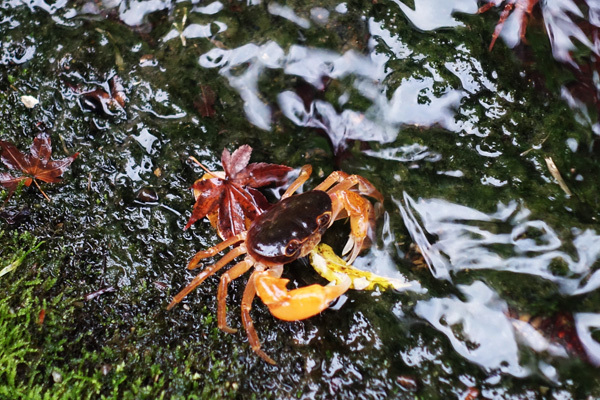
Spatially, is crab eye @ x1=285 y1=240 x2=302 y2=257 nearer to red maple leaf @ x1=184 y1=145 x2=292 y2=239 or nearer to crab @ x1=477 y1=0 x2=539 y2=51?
red maple leaf @ x1=184 y1=145 x2=292 y2=239

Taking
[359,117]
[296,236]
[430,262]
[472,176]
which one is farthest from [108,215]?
[472,176]

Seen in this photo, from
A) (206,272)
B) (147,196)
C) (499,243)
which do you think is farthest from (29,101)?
(499,243)

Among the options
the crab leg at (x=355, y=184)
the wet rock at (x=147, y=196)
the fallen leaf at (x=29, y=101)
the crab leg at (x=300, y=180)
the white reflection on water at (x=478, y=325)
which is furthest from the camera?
the fallen leaf at (x=29, y=101)

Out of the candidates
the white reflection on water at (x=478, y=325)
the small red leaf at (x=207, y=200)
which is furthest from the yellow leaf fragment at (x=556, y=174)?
the small red leaf at (x=207, y=200)

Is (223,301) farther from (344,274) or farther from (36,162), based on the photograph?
(36,162)

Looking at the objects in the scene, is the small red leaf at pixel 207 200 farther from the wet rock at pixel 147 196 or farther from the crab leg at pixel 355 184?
the crab leg at pixel 355 184

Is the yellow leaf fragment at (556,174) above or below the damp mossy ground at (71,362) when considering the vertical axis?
above
